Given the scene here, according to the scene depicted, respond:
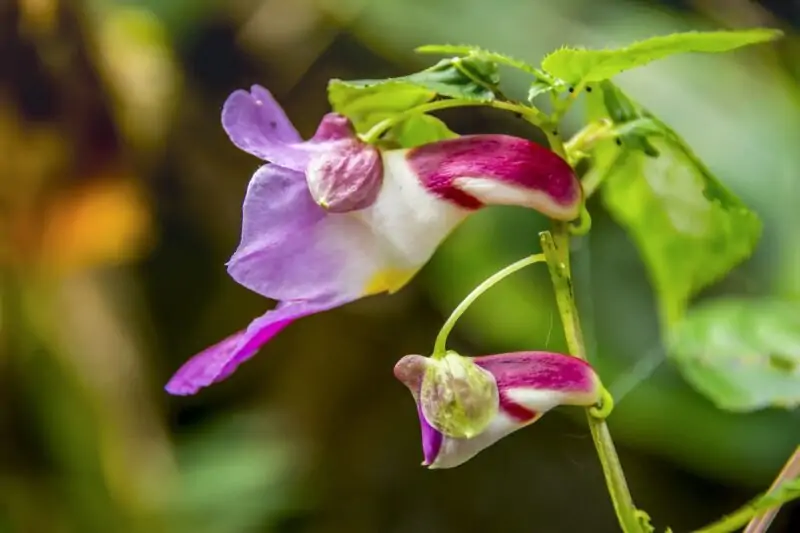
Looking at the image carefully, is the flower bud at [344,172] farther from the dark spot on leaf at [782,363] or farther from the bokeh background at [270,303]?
the bokeh background at [270,303]

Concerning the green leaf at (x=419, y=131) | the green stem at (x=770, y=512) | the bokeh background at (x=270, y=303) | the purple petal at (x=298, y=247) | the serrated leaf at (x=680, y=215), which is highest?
the green leaf at (x=419, y=131)

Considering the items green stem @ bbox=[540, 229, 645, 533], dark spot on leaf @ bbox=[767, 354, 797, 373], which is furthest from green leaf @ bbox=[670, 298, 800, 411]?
green stem @ bbox=[540, 229, 645, 533]

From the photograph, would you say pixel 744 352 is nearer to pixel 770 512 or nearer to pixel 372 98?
pixel 770 512

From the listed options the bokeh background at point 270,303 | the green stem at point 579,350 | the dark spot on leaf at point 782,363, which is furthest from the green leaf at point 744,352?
the green stem at point 579,350

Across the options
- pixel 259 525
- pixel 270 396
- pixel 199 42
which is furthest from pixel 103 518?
pixel 199 42

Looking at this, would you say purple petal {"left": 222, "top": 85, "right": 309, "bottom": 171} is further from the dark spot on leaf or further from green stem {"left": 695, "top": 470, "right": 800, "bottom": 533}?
the dark spot on leaf

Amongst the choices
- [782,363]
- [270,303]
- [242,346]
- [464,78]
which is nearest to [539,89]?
[464,78]
